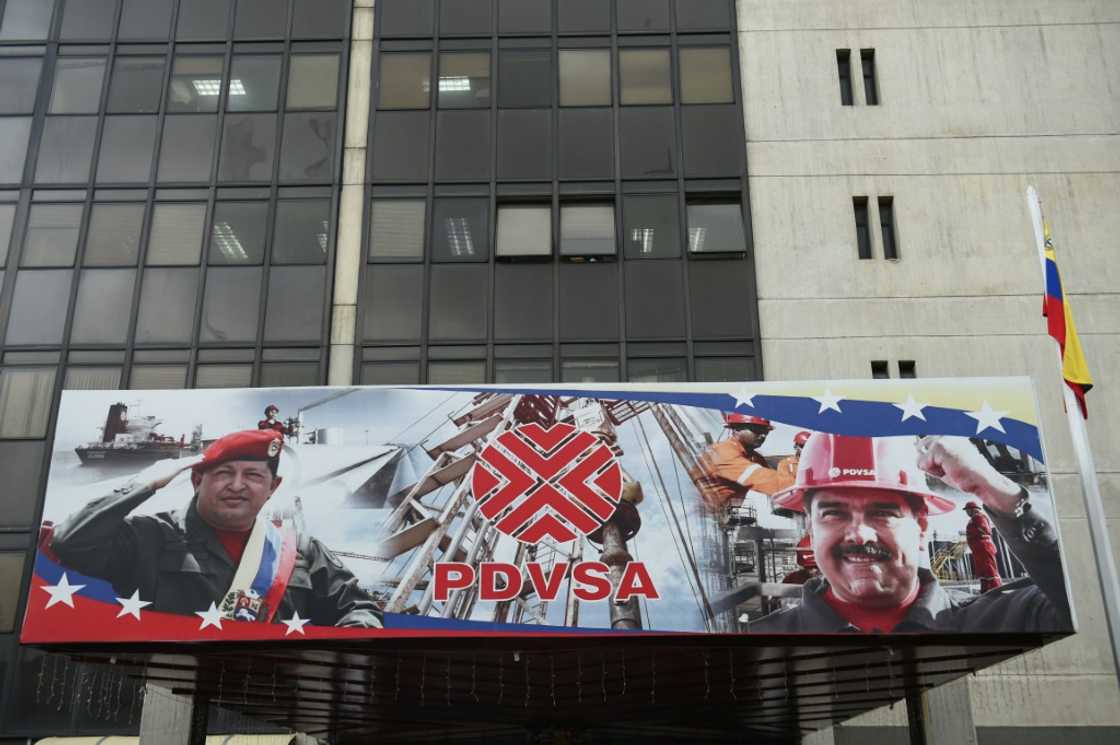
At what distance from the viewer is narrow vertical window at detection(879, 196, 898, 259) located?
26266mm

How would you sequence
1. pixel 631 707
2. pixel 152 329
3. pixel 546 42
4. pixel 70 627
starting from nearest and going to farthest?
1. pixel 70 627
2. pixel 631 707
3. pixel 152 329
4. pixel 546 42

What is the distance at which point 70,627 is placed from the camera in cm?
1656

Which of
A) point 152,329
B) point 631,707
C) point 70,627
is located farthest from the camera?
point 152,329

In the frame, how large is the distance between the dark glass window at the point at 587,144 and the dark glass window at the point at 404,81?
12.1 feet

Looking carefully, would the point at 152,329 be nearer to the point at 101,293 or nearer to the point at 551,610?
the point at 101,293

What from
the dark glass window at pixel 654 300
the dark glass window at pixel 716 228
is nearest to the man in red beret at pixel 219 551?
the dark glass window at pixel 654 300

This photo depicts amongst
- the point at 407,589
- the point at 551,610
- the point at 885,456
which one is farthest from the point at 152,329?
the point at 885,456

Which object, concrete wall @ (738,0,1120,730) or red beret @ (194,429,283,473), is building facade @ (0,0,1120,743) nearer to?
concrete wall @ (738,0,1120,730)

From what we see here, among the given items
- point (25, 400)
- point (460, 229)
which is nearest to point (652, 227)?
A: point (460, 229)

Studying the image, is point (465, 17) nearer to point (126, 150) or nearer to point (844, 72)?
point (126, 150)

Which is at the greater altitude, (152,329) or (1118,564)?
(152,329)

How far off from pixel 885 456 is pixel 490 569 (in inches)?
265

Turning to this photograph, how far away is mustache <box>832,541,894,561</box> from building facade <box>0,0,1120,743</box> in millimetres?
8140

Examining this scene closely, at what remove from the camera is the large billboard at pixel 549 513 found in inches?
655
